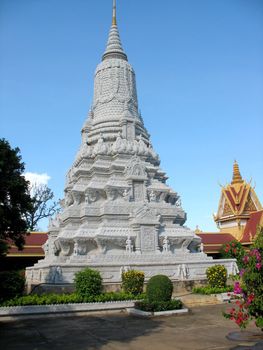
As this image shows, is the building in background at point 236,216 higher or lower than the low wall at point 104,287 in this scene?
higher

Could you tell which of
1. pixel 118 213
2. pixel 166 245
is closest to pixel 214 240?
pixel 166 245

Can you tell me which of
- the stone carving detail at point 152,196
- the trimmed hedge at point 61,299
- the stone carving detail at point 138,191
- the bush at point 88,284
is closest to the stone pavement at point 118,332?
the trimmed hedge at point 61,299

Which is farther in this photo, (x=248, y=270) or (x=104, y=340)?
(x=104, y=340)

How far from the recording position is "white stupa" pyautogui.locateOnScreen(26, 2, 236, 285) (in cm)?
2292

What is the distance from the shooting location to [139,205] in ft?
84.3

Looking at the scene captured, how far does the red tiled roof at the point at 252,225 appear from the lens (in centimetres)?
3750

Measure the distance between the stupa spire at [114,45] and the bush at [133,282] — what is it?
22.4 meters

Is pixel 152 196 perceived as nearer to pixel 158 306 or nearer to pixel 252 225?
pixel 158 306

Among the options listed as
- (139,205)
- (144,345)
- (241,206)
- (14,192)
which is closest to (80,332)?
(144,345)

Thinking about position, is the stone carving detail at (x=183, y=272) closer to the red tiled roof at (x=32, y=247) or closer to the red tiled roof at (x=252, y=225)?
the red tiled roof at (x=32, y=247)

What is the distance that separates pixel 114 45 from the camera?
116 feet

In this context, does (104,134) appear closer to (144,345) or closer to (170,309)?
(170,309)

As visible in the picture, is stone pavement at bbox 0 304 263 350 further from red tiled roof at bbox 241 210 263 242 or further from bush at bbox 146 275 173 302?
red tiled roof at bbox 241 210 263 242

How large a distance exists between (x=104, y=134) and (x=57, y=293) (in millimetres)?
14977
